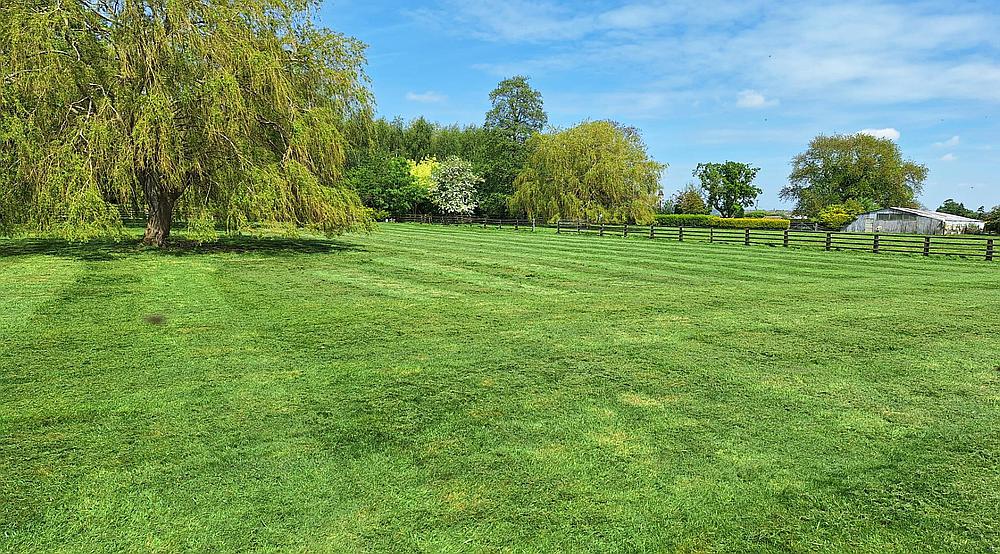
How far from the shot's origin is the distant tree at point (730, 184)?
81312 mm

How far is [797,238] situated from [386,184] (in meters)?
36.7

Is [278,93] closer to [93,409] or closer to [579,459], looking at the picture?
[93,409]

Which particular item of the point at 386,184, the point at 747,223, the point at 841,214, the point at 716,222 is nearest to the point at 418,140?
the point at 386,184

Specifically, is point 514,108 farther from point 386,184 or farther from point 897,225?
point 897,225

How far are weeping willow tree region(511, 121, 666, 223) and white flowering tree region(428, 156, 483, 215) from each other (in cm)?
1427

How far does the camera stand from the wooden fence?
22.6 metres

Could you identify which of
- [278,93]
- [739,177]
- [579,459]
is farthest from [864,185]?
[579,459]

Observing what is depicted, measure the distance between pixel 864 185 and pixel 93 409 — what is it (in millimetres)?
92676

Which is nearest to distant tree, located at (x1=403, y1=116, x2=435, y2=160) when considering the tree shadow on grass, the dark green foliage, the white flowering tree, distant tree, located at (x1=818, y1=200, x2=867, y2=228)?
the white flowering tree

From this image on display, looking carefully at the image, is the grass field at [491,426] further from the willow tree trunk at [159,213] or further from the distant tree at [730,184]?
the distant tree at [730,184]

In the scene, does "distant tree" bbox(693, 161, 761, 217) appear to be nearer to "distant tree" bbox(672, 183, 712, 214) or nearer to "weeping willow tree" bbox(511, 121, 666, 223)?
"distant tree" bbox(672, 183, 712, 214)

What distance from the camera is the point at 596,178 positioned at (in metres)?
45.2

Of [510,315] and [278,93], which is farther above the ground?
[278,93]

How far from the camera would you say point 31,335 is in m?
6.68
